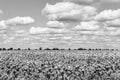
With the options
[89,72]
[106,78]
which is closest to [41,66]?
[89,72]

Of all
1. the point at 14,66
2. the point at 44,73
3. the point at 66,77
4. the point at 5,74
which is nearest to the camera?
the point at 66,77

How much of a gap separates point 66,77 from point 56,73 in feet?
2.38

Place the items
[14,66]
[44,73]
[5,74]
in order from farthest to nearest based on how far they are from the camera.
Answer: [14,66] → [5,74] → [44,73]

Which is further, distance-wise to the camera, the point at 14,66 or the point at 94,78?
the point at 14,66

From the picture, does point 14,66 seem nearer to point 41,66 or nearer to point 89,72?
point 41,66

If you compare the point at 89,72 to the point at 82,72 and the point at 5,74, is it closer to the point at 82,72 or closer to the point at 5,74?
the point at 82,72

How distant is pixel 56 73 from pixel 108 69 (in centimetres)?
427

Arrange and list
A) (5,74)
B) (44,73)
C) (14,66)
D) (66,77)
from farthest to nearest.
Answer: (14,66) → (5,74) → (44,73) → (66,77)

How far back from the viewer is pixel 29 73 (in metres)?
16.8

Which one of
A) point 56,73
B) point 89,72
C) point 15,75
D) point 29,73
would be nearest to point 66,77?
point 56,73

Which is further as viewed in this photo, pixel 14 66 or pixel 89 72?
pixel 14 66

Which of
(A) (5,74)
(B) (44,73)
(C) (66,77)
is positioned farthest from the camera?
(A) (5,74)

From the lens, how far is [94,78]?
628 inches

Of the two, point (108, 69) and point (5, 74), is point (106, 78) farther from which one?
point (5, 74)
